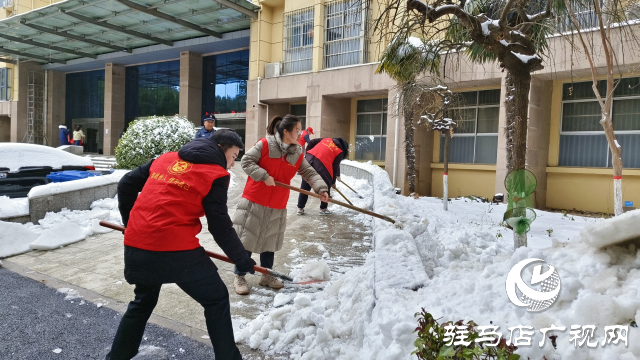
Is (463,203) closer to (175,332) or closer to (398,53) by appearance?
(398,53)

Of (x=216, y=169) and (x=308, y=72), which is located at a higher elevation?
(x=308, y=72)

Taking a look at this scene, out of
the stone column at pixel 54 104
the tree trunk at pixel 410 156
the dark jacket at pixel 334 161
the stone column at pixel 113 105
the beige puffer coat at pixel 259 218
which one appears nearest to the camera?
the beige puffer coat at pixel 259 218

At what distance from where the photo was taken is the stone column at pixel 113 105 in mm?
22953

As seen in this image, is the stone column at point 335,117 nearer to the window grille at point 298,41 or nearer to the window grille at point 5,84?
the window grille at point 298,41

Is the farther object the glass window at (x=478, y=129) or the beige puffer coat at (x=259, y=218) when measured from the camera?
the glass window at (x=478, y=129)

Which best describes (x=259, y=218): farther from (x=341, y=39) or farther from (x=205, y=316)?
(x=341, y=39)

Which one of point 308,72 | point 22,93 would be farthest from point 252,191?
point 22,93

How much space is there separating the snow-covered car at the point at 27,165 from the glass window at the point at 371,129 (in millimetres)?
9352

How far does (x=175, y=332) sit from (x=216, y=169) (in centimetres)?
153

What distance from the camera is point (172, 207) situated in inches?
91.7

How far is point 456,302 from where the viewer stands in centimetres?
228

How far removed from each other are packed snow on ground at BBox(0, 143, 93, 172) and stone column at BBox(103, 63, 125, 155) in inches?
554

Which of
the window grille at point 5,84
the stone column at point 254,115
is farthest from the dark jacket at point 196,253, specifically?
the window grille at point 5,84

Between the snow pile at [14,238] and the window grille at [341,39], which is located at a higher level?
the window grille at [341,39]
